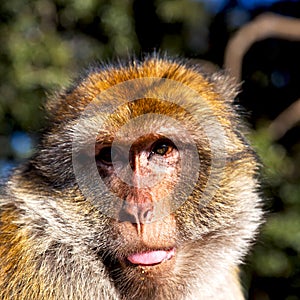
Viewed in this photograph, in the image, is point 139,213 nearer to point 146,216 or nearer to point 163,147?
point 146,216

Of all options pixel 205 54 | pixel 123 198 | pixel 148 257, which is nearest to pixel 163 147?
pixel 123 198

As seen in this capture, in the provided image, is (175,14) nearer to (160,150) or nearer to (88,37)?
(88,37)

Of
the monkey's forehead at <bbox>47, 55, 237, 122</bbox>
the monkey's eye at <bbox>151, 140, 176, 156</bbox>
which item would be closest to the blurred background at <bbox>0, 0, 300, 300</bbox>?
the monkey's forehead at <bbox>47, 55, 237, 122</bbox>

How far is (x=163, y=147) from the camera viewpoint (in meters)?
2.53

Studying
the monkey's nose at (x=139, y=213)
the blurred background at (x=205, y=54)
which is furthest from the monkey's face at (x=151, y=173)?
the blurred background at (x=205, y=54)

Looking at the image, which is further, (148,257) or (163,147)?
(163,147)

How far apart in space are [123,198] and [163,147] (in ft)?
1.02

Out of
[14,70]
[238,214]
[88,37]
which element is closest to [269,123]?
[88,37]

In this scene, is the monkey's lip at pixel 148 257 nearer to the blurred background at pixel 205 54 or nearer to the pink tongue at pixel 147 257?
the pink tongue at pixel 147 257

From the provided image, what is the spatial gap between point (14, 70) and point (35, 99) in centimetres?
35

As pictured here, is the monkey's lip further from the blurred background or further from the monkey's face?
the blurred background

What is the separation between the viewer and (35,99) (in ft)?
19.6

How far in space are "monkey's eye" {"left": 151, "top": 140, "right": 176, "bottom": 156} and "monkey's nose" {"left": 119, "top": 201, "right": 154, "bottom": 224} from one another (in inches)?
12.3

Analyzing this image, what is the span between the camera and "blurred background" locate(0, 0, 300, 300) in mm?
5836
